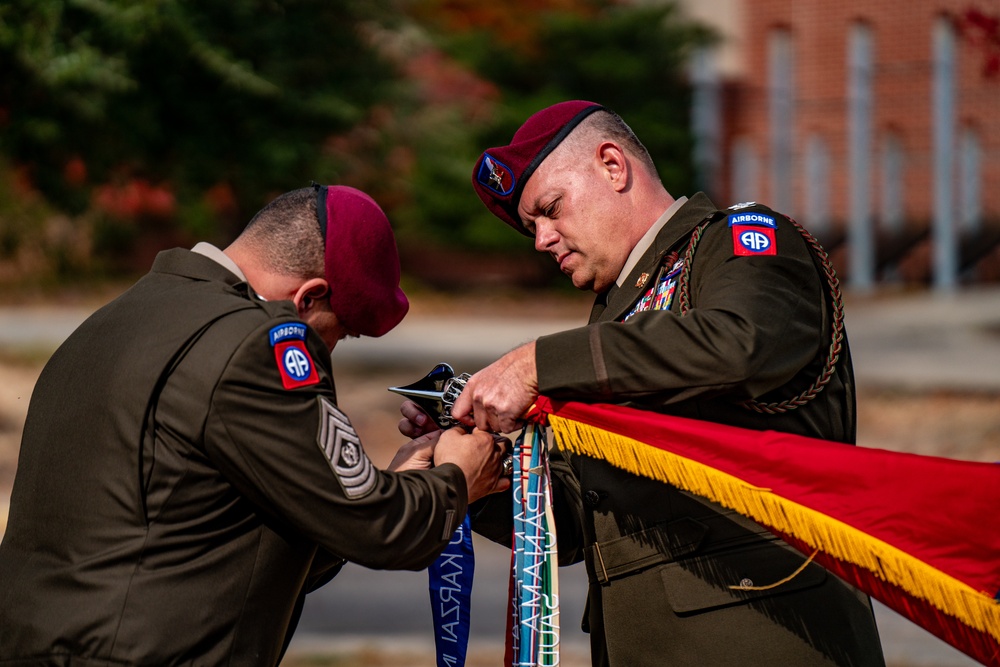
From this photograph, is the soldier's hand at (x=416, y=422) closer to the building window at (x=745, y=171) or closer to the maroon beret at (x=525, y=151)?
the maroon beret at (x=525, y=151)

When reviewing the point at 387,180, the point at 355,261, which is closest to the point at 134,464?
the point at 355,261

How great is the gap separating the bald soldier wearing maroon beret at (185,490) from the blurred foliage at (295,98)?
400 cm

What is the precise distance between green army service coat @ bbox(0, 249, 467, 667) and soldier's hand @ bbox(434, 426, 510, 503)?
0.33m

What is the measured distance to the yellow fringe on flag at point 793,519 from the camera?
8.93 feet

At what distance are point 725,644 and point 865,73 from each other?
14.2 metres

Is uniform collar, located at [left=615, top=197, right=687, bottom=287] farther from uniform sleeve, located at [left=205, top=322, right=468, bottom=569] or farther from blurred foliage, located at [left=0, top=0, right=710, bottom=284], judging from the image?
blurred foliage, located at [left=0, top=0, right=710, bottom=284]

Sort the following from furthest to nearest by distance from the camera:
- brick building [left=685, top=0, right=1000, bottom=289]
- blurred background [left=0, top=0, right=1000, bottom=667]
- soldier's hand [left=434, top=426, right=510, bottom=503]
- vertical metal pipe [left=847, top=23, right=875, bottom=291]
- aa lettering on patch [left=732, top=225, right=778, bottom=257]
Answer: brick building [left=685, top=0, right=1000, bottom=289] → vertical metal pipe [left=847, top=23, right=875, bottom=291] → blurred background [left=0, top=0, right=1000, bottom=667] → soldier's hand [left=434, top=426, right=510, bottom=503] → aa lettering on patch [left=732, top=225, right=778, bottom=257]

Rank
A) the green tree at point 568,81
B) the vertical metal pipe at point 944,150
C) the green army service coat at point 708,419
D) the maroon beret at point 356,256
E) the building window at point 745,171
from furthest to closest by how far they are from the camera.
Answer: the building window at point 745,171
the green tree at point 568,81
the vertical metal pipe at point 944,150
the maroon beret at point 356,256
the green army service coat at point 708,419

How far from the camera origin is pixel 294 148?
10945 mm

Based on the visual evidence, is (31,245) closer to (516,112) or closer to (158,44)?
(516,112)

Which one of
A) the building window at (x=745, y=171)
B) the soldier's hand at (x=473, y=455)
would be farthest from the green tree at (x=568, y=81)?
the soldier's hand at (x=473, y=455)

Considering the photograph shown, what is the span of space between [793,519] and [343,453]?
3.32 ft

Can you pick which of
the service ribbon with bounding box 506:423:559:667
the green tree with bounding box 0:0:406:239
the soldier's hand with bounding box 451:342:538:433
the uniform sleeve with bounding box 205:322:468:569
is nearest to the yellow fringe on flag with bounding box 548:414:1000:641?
the soldier's hand with bounding box 451:342:538:433

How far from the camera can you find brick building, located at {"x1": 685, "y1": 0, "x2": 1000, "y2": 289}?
54.4ft
